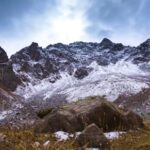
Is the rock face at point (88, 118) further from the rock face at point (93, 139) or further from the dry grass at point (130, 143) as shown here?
the rock face at point (93, 139)

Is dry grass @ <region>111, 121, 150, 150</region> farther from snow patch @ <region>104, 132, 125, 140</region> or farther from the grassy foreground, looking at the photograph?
snow patch @ <region>104, 132, 125, 140</region>

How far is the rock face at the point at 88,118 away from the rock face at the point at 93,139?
13.2 feet

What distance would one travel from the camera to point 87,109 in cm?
2183

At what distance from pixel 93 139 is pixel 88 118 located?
658 centimetres

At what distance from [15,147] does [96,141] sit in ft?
11.2

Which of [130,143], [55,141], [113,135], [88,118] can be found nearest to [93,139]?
[55,141]

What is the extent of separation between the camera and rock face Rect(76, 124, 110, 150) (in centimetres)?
1437

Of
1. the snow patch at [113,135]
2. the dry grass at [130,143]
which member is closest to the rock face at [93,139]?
the dry grass at [130,143]

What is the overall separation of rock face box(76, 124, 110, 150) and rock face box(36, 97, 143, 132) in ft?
13.2

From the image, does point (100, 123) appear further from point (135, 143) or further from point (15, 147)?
point (15, 147)

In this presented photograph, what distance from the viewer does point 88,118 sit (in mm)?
21172

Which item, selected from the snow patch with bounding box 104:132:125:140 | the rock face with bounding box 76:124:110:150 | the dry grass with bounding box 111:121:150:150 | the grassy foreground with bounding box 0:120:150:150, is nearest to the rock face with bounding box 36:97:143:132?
the snow patch with bounding box 104:132:125:140

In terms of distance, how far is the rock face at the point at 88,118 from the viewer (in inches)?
792

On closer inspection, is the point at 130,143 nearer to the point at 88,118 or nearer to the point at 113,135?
the point at 113,135
